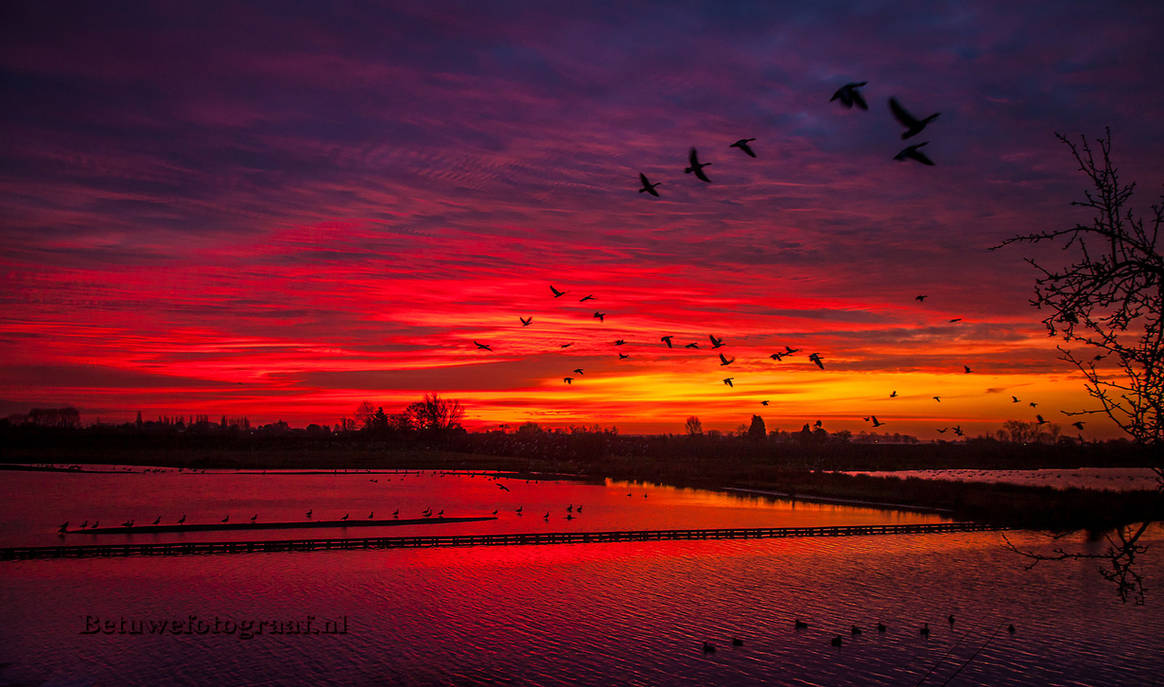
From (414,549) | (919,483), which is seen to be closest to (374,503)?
(414,549)

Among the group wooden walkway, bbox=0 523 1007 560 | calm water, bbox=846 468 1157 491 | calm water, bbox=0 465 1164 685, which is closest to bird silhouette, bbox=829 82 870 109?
calm water, bbox=0 465 1164 685

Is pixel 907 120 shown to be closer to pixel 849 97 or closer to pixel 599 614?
pixel 849 97

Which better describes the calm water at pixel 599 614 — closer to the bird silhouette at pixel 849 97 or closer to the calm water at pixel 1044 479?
the bird silhouette at pixel 849 97

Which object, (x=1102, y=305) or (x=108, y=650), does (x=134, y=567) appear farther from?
(x=1102, y=305)

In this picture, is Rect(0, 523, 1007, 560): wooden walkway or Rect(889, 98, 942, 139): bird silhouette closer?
Rect(889, 98, 942, 139): bird silhouette

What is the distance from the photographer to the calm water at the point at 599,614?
2761 cm

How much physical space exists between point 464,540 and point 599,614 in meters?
19.3

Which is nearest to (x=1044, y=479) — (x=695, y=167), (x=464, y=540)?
(x=464, y=540)

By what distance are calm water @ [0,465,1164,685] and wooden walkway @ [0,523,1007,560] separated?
66.0 inches

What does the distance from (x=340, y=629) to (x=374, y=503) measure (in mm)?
50660

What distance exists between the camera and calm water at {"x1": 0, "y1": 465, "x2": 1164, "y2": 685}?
27609 millimetres

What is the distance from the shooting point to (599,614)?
36000 millimetres

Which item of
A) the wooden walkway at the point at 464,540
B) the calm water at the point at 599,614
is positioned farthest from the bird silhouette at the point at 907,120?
the wooden walkway at the point at 464,540

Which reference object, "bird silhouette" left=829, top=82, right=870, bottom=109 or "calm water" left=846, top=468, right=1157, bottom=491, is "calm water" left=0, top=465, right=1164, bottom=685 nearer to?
"bird silhouette" left=829, top=82, right=870, bottom=109
